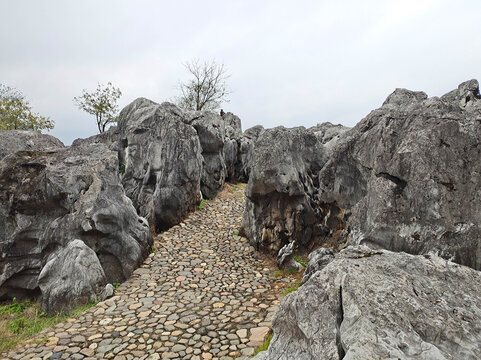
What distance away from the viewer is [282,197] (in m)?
11.3

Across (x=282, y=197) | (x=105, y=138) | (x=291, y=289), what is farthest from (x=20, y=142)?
(x=291, y=289)

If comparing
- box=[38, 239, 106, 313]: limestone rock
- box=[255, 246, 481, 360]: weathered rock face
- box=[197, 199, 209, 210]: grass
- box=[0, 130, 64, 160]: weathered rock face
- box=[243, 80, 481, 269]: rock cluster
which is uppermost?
box=[0, 130, 64, 160]: weathered rock face

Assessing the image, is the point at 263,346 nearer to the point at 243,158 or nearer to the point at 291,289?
the point at 291,289

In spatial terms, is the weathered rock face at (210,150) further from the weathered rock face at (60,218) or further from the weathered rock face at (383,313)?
the weathered rock face at (383,313)

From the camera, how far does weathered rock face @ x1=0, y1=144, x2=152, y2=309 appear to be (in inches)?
398

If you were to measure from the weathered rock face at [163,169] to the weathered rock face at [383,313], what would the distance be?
10.6 meters

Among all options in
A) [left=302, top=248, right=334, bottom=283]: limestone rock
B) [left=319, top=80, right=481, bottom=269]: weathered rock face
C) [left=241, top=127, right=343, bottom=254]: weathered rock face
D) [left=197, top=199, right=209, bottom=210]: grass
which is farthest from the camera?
[left=197, top=199, right=209, bottom=210]: grass

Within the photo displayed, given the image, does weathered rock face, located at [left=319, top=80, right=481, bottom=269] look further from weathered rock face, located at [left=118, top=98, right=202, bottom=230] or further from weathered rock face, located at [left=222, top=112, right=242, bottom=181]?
weathered rock face, located at [left=222, top=112, right=242, bottom=181]

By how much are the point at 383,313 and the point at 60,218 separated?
34.0 feet

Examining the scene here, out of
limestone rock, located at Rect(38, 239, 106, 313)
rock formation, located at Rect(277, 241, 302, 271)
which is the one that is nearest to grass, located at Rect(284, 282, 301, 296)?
rock formation, located at Rect(277, 241, 302, 271)

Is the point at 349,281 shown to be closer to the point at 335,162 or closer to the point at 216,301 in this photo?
the point at 216,301

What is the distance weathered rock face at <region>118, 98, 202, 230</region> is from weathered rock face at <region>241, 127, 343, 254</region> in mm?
4481

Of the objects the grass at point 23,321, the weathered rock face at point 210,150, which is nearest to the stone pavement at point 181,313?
the grass at point 23,321

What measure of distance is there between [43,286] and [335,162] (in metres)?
9.29
